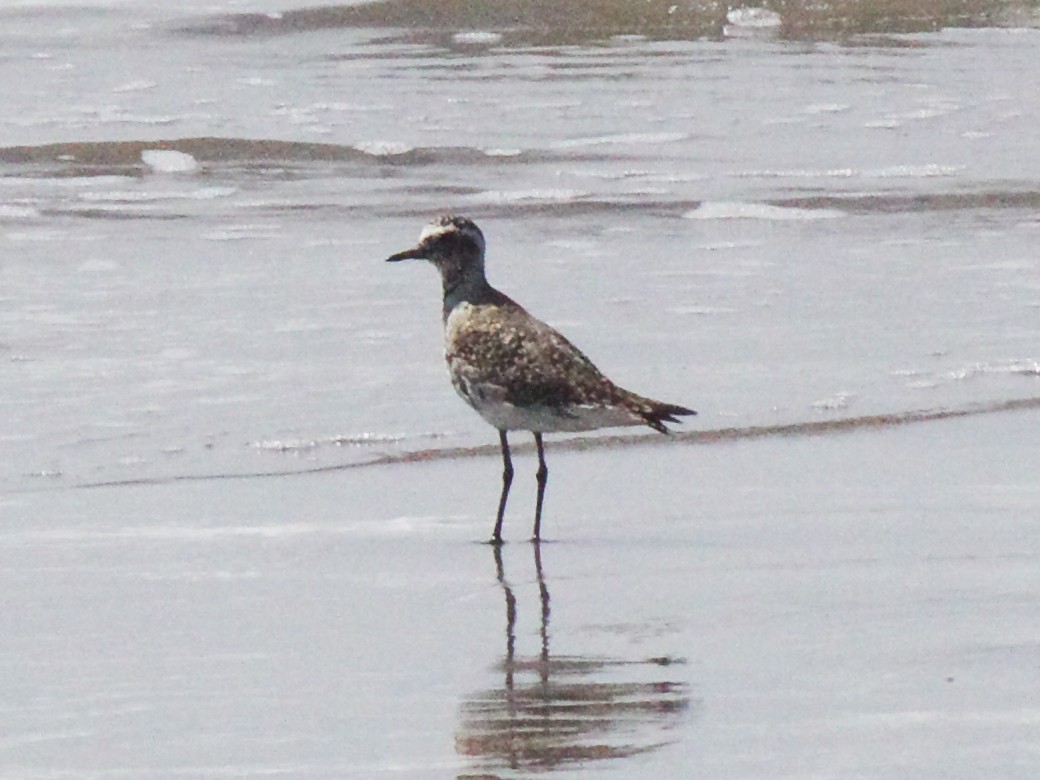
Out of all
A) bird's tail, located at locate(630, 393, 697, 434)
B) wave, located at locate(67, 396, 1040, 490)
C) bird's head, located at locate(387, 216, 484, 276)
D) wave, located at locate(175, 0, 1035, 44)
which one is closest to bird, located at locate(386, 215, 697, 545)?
bird's tail, located at locate(630, 393, 697, 434)

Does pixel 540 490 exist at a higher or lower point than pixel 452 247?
lower

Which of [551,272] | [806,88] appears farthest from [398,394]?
[806,88]

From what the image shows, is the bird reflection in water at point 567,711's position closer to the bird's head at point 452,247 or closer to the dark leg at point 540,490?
the dark leg at point 540,490

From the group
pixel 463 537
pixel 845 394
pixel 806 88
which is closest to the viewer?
pixel 463 537

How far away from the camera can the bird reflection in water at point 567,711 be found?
4.35m

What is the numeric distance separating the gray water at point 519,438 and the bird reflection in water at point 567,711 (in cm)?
2

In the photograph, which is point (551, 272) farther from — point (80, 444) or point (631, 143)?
point (631, 143)

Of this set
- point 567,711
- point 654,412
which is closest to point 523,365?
point 654,412

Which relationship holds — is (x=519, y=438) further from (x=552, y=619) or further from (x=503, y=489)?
(x=552, y=619)

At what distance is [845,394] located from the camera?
8734 millimetres

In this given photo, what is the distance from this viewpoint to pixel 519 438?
8.16m

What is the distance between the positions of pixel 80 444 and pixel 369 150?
32.6 ft

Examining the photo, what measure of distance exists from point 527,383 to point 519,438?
129cm

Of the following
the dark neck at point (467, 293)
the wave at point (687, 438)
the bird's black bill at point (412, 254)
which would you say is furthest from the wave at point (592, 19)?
the dark neck at point (467, 293)
